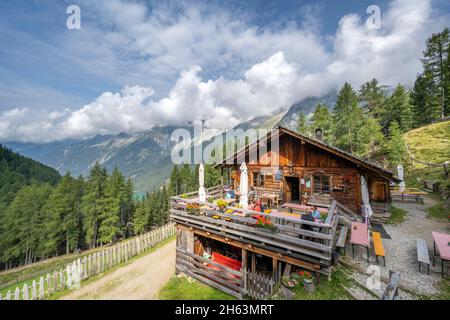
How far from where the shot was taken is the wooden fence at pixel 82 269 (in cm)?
1050

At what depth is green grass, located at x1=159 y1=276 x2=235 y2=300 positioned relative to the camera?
921cm

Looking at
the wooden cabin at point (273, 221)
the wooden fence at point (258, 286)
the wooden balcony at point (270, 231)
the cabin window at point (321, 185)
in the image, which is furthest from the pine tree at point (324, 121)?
the wooden fence at point (258, 286)

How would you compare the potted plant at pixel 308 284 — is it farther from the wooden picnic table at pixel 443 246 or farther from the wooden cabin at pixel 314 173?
the wooden cabin at pixel 314 173

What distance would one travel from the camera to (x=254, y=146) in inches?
579

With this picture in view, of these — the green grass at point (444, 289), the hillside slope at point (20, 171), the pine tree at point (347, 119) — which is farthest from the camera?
the hillside slope at point (20, 171)

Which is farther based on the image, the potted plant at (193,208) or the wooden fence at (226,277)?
the potted plant at (193,208)

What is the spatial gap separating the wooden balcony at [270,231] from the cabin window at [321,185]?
11.8 feet

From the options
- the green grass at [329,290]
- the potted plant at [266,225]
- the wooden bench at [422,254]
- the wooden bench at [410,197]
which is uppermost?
the potted plant at [266,225]

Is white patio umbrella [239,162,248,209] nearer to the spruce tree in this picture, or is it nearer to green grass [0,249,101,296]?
green grass [0,249,101,296]

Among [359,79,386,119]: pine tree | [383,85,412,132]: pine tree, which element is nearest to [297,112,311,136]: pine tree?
[359,79,386,119]: pine tree

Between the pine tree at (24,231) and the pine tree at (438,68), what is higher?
the pine tree at (438,68)

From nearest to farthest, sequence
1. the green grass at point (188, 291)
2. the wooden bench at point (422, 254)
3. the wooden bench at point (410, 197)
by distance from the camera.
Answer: the wooden bench at point (422, 254) < the green grass at point (188, 291) < the wooden bench at point (410, 197)
